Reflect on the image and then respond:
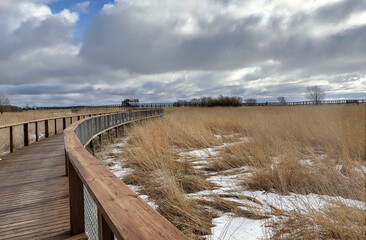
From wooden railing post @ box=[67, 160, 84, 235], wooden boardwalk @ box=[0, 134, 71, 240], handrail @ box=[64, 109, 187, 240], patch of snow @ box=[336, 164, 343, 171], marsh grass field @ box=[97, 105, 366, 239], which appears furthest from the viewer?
patch of snow @ box=[336, 164, 343, 171]

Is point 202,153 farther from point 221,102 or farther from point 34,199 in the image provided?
point 221,102

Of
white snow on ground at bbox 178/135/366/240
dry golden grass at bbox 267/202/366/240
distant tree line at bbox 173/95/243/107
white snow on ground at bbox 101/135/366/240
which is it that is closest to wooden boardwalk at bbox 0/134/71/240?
white snow on ground at bbox 101/135/366/240

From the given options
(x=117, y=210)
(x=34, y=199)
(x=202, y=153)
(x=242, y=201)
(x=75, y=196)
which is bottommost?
(x=242, y=201)

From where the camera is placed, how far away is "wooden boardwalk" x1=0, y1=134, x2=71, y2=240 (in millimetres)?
2738

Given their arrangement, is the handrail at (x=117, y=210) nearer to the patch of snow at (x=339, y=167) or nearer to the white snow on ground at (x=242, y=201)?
the white snow on ground at (x=242, y=201)

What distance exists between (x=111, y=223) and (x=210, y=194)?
150 inches

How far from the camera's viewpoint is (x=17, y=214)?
3.14 m

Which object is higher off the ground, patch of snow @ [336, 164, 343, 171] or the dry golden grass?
patch of snow @ [336, 164, 343, 171]

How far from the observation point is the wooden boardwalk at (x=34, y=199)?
108 inches

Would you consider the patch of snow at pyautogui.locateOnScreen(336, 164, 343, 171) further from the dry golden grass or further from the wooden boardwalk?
the wooden boardwalk

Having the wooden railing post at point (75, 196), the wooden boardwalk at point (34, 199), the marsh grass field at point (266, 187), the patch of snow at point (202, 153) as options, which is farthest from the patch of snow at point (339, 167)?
the wooden boardwalk at point (34, 199)

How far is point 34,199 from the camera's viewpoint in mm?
3648

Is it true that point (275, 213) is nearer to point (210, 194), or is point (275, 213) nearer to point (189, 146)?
point (210, 194)

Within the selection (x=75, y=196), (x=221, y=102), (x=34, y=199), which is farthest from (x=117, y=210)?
(x=221, y=102)
